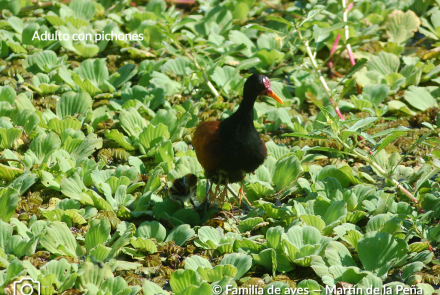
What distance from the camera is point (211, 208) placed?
14.4 ft

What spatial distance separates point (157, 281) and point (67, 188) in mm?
1141

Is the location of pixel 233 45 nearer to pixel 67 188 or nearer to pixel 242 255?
pixel 67 188

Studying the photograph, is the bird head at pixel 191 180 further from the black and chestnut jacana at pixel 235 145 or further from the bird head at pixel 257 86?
the bird head at pixel 257 86

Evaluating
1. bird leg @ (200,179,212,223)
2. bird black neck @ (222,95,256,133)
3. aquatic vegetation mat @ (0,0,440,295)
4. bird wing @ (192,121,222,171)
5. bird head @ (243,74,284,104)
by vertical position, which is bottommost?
bird leg @ (200,179,212,223)

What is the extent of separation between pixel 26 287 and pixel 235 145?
67.2 inches

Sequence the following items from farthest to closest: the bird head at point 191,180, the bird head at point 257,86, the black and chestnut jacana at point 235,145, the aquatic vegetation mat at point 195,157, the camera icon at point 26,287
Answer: the bird head at point 191,180 → the bird head at point 257,86 → the black and chestnut jacana at point 235,145 → the aquatic vegetation mat at point 195,157 → the camera icon at point 26,287

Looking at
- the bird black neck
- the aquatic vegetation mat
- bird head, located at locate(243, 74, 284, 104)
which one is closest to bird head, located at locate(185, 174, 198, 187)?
the aquatic vegetation mat

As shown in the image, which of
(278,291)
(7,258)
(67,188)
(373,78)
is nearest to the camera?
(278,291)

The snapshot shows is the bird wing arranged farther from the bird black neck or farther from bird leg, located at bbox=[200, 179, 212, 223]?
bird leg, located at bbox=[200, 179, 212, 223]

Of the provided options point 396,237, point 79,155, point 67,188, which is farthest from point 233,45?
point 396,237

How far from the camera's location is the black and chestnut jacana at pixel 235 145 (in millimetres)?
3980

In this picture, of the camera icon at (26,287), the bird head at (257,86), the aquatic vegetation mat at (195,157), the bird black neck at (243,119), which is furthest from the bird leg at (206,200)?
the camera icon at (26,287)

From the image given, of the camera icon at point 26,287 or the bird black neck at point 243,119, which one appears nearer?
the camera icon at point 26,287

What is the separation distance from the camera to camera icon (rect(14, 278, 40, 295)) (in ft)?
10.3
